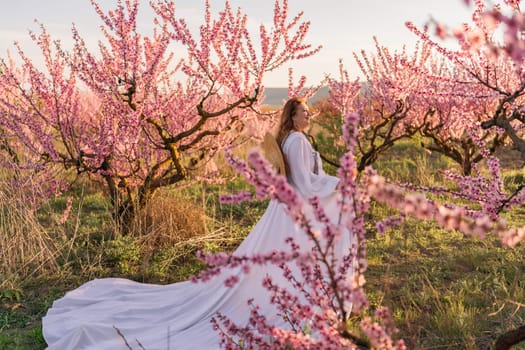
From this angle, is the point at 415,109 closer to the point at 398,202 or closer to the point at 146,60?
the point at 146,60

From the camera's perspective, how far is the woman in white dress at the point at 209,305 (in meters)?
3.97

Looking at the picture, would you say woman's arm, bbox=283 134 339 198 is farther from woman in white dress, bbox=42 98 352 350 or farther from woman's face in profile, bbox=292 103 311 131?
woman's face in profile, bbox=292 103 311 131

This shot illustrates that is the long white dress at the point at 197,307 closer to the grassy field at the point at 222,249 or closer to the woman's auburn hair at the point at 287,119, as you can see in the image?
the woman's auburn hair at the point at 287,119

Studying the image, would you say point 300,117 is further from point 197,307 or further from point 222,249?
point 222,249

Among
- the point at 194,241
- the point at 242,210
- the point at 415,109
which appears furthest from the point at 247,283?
the point at 415,109

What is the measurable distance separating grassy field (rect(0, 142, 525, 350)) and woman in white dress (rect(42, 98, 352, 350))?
0.42 meters

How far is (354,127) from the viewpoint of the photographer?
156 centimetres

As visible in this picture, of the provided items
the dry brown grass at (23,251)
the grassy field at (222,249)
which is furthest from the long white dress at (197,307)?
the dry brown grass at (23,251)

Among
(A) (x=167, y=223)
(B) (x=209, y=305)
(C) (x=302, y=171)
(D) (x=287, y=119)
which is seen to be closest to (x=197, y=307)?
(B) (x=209, y=305)

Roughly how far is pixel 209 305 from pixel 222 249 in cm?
194

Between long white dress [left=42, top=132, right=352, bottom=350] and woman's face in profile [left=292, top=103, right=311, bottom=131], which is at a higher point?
woman's face in profile [left=292, top=103, right=311, bottom=131]

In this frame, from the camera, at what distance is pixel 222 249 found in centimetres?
627

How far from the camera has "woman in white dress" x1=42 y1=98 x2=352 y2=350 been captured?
156 inches

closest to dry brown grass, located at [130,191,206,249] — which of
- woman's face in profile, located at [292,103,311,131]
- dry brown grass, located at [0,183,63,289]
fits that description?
dry brown grass, located at [0,183,63,289]
